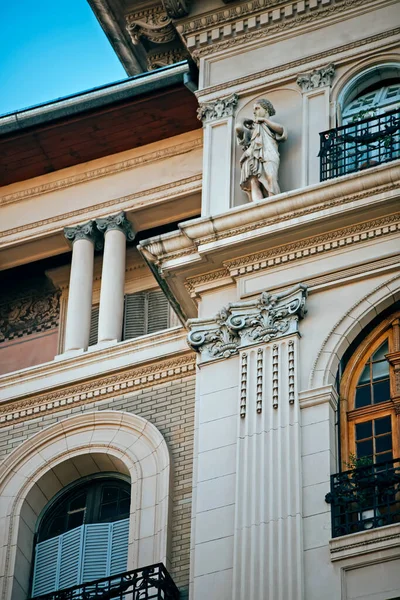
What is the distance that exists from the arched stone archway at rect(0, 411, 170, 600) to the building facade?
0.03 metres

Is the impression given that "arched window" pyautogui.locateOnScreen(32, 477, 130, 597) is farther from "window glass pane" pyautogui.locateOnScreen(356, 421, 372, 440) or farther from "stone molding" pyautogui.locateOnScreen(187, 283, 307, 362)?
"window glass pane" pyautogui.locateOnScreen(356, 421, 372, 440)

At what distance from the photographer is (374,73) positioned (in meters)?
21.5

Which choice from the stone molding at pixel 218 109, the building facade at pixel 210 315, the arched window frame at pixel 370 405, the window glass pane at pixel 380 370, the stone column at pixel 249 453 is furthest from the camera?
the stone molding at pixel 218 109

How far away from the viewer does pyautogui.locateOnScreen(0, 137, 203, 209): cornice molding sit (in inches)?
898

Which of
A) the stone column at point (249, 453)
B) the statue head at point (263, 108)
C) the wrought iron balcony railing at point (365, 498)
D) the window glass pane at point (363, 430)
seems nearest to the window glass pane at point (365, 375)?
the window glass pane at point (363, 430)

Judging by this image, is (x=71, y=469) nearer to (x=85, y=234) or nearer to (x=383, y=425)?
(x=85, y=234)

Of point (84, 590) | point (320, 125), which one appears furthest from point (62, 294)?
point (84, 590)

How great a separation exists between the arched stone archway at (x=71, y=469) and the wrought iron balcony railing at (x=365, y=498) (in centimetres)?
259

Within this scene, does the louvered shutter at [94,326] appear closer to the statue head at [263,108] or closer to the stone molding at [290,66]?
the stone molding at [290,66]

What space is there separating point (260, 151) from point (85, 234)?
339cm

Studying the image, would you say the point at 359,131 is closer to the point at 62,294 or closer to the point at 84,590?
the point at 62,294

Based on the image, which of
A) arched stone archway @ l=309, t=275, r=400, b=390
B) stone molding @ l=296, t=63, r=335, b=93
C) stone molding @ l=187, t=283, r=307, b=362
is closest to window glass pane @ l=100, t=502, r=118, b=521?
stone molding @ l=187, t=283, r=307, b=362

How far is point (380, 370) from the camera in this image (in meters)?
18.2

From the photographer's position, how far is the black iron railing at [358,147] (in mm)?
19922
